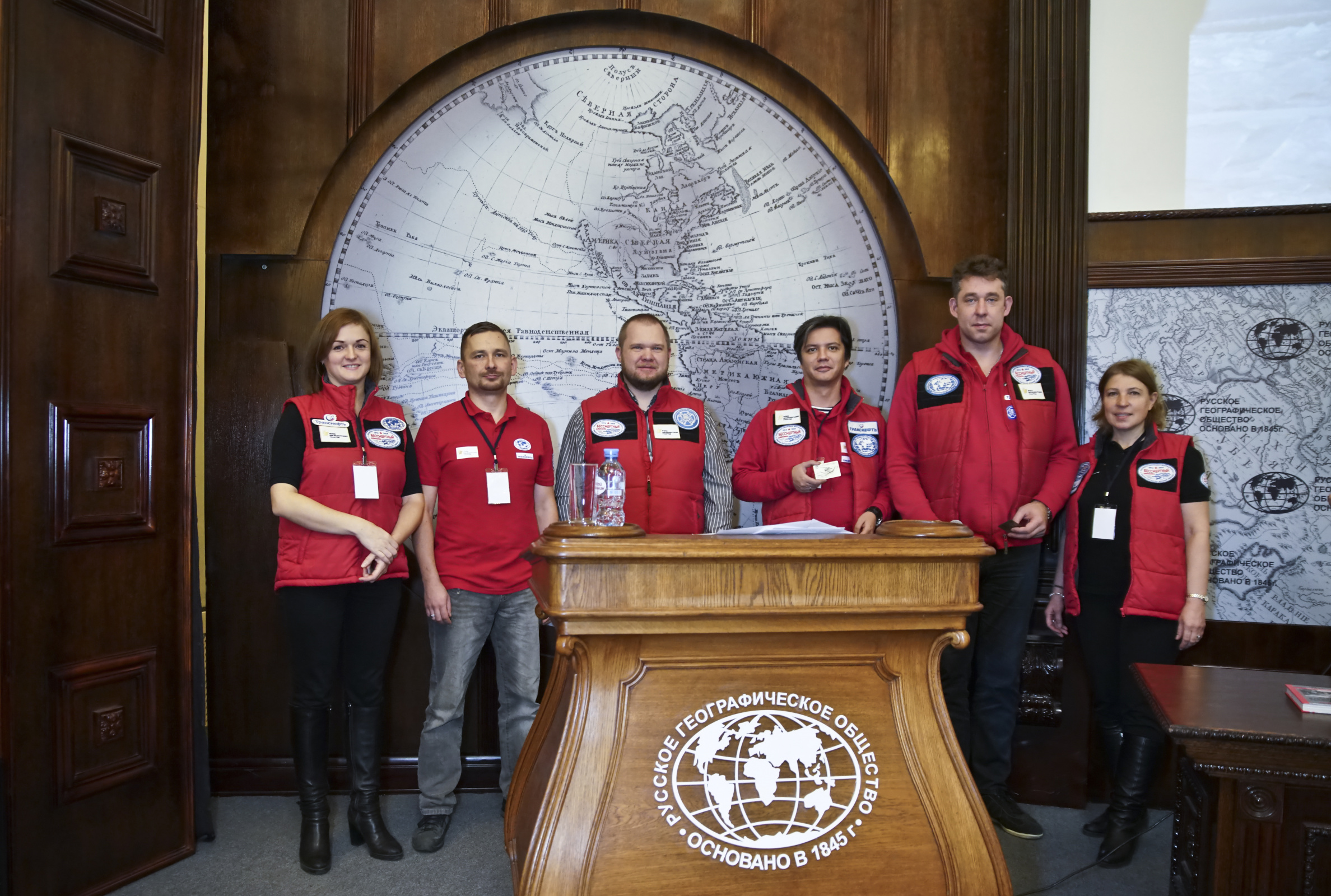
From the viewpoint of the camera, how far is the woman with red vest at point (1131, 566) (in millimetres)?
2615

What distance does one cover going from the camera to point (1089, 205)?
3.19m

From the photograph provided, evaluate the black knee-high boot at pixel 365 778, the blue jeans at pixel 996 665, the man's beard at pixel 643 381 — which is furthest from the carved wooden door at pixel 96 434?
the blue jeans at pixel 996 665

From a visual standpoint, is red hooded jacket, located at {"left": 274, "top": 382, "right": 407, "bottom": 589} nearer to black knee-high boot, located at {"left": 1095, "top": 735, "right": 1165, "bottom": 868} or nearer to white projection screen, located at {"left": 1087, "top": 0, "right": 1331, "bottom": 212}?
black knee-high boot, located at {"left": 1095, "top": 735, "right": 1165, "bottom": 868}

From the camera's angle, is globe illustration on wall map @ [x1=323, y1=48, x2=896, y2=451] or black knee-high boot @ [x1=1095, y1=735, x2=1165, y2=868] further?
globe illustration on wall map @ [x1=323, y1=48, x2=896, y2=451]

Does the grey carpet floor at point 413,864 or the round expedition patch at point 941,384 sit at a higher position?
the round expedition patch at point 941,384

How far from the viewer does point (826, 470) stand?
2.62 meters

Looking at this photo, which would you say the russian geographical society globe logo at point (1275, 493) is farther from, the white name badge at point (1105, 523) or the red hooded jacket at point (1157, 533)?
the white name badge at point (1105, 523)

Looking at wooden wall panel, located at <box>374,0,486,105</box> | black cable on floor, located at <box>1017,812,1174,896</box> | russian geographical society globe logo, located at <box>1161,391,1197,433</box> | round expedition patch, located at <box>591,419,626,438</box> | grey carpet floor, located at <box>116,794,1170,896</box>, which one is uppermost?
wooden wall panel, located at <box>374,0,486,105</box>

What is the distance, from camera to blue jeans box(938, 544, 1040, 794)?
2750 mm

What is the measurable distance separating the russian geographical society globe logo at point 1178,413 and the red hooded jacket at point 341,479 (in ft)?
8.35

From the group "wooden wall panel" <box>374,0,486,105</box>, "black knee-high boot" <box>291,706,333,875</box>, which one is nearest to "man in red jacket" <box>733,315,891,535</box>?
"black knee-high boot" <box>291,706,333,875</box>

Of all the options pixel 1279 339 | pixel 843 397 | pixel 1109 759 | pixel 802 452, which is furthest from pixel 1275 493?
pixel 802 452

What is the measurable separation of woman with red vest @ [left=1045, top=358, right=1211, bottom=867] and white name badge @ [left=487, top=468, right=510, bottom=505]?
1768 millimetres

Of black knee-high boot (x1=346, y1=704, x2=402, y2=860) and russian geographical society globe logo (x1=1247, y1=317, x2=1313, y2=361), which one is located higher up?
russian geographical society globe logo (x1=1247, y1=317, x2=1313, y2=361)
